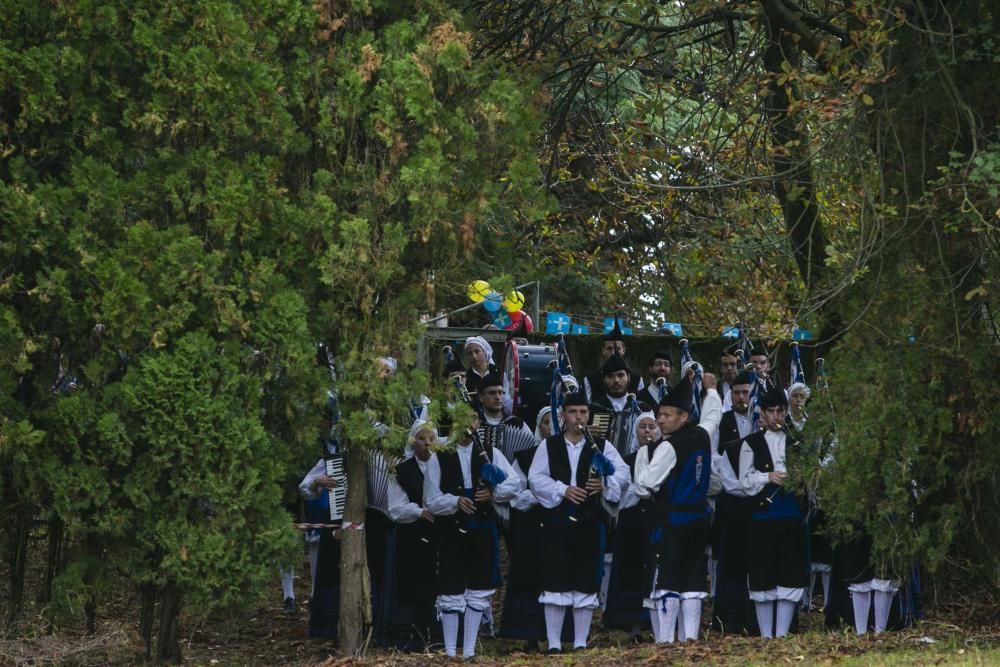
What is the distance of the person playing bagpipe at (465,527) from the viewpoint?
12.7 meters

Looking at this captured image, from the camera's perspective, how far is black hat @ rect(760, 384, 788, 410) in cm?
1359

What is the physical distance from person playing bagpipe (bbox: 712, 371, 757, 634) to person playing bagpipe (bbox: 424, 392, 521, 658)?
6.65 ft

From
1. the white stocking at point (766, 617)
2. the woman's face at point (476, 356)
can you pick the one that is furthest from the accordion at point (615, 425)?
the white stocking at point (766, 617)

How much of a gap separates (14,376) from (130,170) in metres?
1.60

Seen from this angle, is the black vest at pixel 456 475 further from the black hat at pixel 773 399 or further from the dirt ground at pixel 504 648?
the black hat at pixel 773 399

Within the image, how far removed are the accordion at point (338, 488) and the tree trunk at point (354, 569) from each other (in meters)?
0.15

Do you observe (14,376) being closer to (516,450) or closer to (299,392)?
(299,392)

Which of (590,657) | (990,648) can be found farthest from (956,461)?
(590,657)

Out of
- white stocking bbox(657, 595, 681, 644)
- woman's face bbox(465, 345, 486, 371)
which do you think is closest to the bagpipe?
white stocking bbox(657, 595, 681, 644)

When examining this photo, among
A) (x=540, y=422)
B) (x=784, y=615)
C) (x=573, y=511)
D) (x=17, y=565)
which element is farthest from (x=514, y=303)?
(x=17, y=565)

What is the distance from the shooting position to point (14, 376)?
10141 millimetres

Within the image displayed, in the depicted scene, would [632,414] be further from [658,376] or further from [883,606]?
[883,606]

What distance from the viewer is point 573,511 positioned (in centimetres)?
1305

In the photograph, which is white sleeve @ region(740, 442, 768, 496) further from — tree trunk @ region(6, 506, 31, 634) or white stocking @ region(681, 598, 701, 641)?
tree trunk @ region(6, 506, 31, 634)
